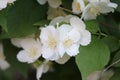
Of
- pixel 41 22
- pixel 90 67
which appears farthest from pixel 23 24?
pixel 90 67

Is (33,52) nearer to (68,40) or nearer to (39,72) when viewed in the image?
(39,72)

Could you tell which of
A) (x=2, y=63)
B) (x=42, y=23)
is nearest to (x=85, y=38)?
(x=42, y=23)

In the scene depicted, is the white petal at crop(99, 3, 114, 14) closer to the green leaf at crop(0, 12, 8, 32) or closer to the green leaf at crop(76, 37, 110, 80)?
the green leaf at crop(76, 37, 110, 80)

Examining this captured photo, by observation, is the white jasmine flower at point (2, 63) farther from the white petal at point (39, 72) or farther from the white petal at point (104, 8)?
the white petal at point (104, 8)

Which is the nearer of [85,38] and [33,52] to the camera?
[85,38]

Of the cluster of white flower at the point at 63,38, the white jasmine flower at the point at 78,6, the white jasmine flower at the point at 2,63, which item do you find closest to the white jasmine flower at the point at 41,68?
the cluster of white flower at the point at 63,38

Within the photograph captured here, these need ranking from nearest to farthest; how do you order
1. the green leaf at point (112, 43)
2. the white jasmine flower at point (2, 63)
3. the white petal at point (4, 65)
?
1. the green leaf at point (112, 43)
2. the white jasmine flower at point (2, 63)
3. the white petal at point (4, 65)

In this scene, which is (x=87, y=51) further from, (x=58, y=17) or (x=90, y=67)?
(x=58, y=17)

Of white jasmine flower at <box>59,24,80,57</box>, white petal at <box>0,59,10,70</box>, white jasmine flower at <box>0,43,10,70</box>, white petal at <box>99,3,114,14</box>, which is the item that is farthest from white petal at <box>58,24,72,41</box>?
white petal at <box>0,59,10,70</box>
